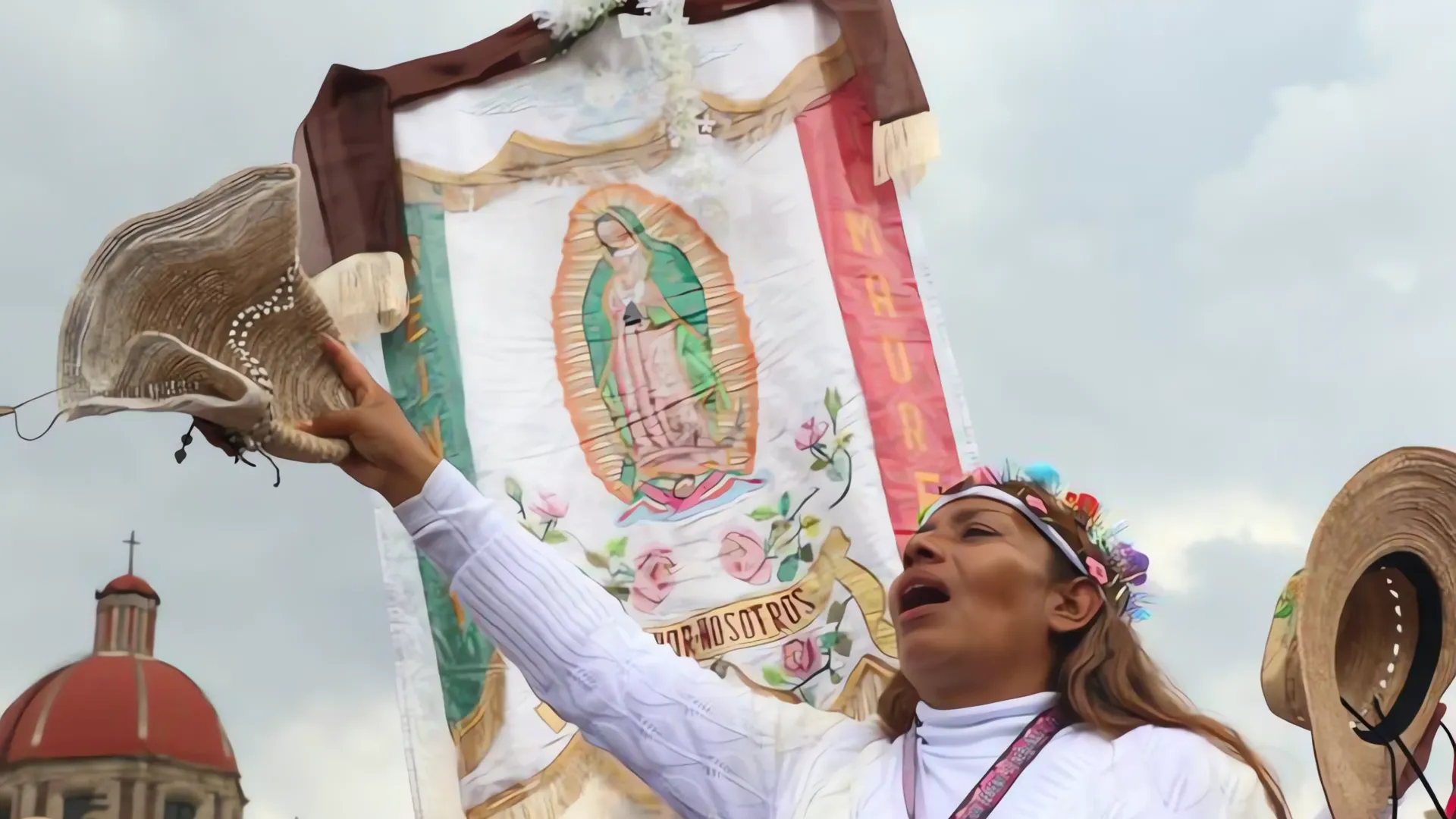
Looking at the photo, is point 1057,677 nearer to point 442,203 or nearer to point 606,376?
point 606,376

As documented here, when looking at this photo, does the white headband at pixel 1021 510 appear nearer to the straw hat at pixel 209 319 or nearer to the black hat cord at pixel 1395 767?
the black hat cord at pixel 1395 767

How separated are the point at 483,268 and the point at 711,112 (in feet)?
1.88

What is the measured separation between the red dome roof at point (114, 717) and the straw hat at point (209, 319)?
65.4 feet

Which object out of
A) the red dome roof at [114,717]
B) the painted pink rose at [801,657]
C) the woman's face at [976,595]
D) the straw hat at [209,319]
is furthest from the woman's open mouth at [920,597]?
the red dome roof at [114,717]

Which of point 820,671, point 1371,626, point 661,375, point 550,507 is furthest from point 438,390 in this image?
point 1371,626

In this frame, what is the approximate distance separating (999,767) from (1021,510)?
1.23ft

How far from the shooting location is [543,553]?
75.7 inches

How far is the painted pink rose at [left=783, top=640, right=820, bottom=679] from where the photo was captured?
273 centimetres

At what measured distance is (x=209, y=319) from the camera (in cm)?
156

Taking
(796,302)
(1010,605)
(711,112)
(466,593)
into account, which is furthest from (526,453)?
(1010,605)

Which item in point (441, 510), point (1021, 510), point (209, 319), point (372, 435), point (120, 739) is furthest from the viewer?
point (120, 739)

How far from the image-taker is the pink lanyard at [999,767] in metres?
1.71

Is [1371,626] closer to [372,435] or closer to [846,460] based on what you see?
[846,460]

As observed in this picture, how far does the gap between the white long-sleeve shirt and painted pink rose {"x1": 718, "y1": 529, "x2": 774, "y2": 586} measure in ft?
2.69
